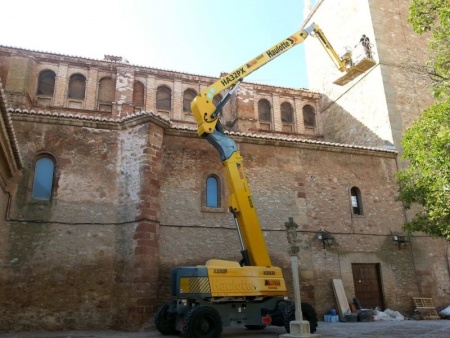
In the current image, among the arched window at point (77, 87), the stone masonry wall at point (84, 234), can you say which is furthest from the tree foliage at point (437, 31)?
the arched window at point (77, 87)

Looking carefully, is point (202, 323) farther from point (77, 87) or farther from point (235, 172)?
point (77, 87)

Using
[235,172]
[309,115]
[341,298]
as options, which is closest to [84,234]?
[235,172]

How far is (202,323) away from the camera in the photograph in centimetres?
773

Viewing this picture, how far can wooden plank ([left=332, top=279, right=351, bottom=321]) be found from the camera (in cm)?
1178

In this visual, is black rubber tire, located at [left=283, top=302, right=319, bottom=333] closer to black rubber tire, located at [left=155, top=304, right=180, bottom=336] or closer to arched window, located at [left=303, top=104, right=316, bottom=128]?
black rubber tire, located at [left=155, top=304, right=180, bottom=336]

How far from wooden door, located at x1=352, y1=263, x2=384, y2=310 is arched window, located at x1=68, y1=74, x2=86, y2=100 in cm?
1445

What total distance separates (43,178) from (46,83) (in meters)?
10.1

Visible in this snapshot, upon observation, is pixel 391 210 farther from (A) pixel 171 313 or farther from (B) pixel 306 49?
(B) pixel 306 49

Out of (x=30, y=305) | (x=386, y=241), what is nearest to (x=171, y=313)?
(x=30, y=305)

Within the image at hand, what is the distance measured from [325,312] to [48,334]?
24.7 ft

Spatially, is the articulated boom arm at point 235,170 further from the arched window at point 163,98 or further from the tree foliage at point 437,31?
the arched window at point 163,98

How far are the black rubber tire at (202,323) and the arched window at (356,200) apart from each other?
748cm

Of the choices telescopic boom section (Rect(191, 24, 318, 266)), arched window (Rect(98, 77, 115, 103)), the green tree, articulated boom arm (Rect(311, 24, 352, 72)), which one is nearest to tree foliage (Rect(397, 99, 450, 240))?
the green tree

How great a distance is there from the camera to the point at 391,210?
45.8 ft
